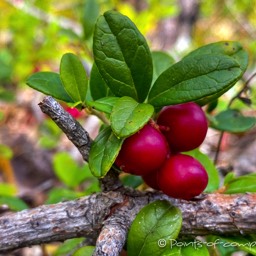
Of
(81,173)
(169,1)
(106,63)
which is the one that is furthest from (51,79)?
(169,1)

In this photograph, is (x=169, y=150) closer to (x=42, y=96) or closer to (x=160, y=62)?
(x=160, y=62)

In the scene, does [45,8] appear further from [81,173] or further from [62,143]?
[81,173]

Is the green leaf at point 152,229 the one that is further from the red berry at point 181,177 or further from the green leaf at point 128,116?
the green leaf at point 128,116

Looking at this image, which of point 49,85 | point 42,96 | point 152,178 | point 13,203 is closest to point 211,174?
point 152,178

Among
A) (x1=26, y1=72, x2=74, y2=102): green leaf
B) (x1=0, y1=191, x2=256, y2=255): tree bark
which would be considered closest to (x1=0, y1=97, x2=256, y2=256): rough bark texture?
(x1=0, y1=191, x2=256, y2=255): tree bark

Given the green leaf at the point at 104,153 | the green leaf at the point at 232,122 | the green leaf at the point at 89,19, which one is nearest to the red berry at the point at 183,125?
the green leaf at the point at 104,153
